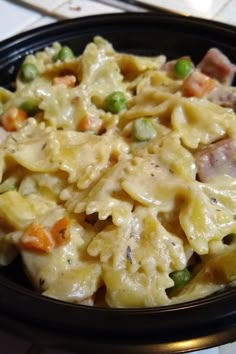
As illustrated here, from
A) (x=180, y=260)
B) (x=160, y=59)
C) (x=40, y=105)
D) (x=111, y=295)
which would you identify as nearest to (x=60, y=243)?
(x=111, y=295)

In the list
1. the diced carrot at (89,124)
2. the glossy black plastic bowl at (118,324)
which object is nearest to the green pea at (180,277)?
the glossy black plastic bowl at (118,324)

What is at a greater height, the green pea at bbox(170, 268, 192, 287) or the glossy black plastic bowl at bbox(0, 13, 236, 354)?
the glossy black plastic bowl at bbox(0, 13, 236, 354)

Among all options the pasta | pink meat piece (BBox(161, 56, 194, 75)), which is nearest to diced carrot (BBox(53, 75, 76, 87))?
the pasta

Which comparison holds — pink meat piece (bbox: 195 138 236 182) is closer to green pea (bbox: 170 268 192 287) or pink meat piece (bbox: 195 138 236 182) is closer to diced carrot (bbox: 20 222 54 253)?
green pea (bbox: 170 268 192 287)

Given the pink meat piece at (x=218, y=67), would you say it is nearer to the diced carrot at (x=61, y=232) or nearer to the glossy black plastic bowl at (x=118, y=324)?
the diced carrot at (x=61, y=232)

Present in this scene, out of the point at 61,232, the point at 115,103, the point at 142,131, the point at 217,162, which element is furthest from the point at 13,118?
the point at 217,162

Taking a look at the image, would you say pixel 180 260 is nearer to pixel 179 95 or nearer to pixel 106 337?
pixel 106 337

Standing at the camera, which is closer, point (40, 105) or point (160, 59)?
point (40, 105)

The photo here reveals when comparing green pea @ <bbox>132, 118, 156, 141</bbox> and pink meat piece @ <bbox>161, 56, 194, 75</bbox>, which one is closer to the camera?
green pea @ <bbox>132, 118, 156, 141</bbox>
